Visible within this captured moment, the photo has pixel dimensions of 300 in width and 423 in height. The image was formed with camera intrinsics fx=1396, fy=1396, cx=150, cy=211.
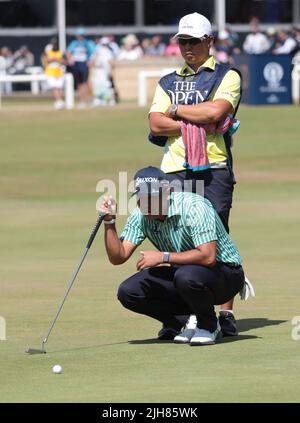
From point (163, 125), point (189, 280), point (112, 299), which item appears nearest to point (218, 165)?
point (163, 125)

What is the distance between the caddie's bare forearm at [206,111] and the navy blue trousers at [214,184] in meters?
0.38

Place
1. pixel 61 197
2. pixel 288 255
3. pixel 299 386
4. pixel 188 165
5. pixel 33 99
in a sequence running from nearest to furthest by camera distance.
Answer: pixel 299 386, pixel 188 165, pixel 288 255, pixel 61 197, pixel 33 99

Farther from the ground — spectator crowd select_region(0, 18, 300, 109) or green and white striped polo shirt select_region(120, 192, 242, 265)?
green and white striped polo shirt select_region(120, 192, 242, 265)

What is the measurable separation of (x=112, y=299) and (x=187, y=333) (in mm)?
2468

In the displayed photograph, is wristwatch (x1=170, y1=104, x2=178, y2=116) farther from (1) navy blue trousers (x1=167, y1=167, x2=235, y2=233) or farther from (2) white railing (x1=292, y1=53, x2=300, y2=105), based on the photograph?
(2) white railing (x1=292, y1=53, x2=300, y2=105)

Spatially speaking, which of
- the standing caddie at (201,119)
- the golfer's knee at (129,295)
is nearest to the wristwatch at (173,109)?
the standing caddie at (201,119)

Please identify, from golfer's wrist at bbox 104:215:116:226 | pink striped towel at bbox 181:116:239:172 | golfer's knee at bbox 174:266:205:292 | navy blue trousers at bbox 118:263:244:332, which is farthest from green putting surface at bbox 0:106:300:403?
pink striped towel at bbox 181:116:239:172

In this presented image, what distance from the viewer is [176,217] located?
30.4 feet

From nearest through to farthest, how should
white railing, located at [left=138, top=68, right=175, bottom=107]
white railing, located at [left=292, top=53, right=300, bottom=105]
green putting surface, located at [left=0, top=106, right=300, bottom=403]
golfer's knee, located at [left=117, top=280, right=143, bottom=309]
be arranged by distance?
green putting surface, located at [left=0, top=106, right=300, bottom=403]
golfer's knee, located at [left=117, top=280, right=143, bottom=309]
white railing, located at [left=292, top=53, right=300, bottom=105]
white railing, located at [left=138, top=68, right=175, bottom=107]

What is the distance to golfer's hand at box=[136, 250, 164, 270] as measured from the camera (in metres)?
9.20

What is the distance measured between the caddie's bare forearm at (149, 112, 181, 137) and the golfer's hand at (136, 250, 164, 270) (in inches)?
43.0

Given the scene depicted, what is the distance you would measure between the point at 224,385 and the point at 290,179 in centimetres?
1742
